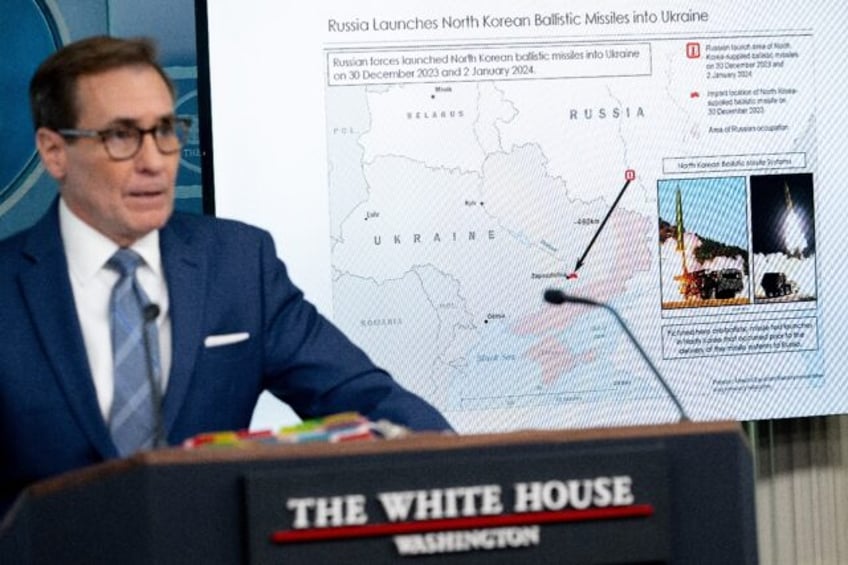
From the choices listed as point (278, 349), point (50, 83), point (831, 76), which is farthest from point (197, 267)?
point (831, 76)

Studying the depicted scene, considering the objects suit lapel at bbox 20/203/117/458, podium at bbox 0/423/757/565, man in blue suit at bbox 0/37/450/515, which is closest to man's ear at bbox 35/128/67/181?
man in blue suit at bbox 0/37/450/515

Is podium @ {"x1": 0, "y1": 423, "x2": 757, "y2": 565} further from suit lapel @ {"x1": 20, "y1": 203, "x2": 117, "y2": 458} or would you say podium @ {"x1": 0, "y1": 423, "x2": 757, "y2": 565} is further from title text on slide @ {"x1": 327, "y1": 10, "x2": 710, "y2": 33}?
title text on slide @ {"x1": 327, "y1": 10, "x2": 710, "y2": 33}

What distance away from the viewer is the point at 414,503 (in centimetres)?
164

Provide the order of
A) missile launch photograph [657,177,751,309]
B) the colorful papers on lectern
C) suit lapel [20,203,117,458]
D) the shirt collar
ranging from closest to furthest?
1. the colorful papers on lectern
2. suit lapel [20,203,117,458]
3. the shirt collar
4. missile launch photograph [657,177,751,309]

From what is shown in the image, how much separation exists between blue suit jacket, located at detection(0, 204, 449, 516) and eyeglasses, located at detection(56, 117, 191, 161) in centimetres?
18

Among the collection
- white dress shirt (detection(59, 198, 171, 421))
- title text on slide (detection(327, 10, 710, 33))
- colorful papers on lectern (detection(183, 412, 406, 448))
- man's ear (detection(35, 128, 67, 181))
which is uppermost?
title text on slide (detection(327, 10, 710, 33))

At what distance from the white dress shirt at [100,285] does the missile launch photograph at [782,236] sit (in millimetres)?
2231

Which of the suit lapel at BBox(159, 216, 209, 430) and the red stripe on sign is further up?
the suit lapel at BBox(159, 216, 209, 430)

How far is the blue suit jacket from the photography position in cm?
263

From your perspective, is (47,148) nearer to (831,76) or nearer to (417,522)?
(417,522)

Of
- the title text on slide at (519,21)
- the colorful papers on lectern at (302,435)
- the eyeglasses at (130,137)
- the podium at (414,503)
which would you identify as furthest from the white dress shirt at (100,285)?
the title text on slide at (519,21)

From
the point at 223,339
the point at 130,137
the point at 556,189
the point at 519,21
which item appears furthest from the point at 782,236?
the point at 130,137

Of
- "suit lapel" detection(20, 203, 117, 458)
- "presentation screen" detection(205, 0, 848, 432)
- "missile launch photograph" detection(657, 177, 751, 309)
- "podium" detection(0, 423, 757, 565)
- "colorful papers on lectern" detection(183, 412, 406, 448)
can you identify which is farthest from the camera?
"missile launch photograph" detection(657, 177, 751, 309)

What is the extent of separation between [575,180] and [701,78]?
1.59 ft
